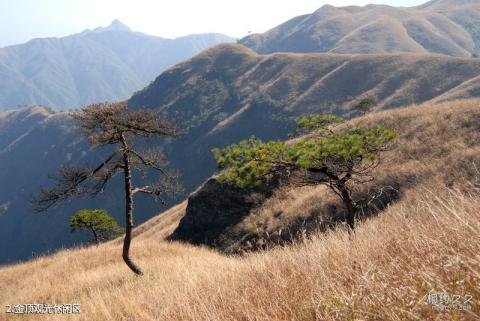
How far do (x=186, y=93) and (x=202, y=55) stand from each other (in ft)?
90.8

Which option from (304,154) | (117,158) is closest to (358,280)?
(304,154)

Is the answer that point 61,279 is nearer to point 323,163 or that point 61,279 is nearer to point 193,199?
point 323,163

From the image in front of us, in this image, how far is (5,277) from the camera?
59.2 ft

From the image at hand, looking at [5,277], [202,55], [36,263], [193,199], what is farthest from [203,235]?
[202,55]

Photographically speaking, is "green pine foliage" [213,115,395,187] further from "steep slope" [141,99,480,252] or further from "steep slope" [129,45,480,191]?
"steep slope" [129,45,480,191]

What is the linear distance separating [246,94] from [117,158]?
136m

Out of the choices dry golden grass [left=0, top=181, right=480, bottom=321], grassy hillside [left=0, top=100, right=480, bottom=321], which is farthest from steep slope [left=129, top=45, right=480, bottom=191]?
dry golden grass [left=0, top=181, right=480, bottom=321]

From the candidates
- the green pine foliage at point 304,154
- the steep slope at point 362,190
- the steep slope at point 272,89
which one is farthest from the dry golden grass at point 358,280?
the steep slope at point 272,89

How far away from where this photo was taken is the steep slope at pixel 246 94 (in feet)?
368

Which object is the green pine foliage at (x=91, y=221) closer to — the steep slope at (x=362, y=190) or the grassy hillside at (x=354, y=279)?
the steep slope at (x=362, y=190)

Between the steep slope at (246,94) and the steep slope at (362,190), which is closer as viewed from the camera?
the steep slope at (362,190)

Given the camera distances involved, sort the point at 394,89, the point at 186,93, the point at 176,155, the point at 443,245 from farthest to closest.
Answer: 1. the point at 186,93
2. the point at 176,155
3. the point at 394,89
4. the point at 443,245

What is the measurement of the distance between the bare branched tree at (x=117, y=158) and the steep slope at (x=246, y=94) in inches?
2824

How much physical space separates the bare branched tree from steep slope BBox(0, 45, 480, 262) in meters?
71.7
